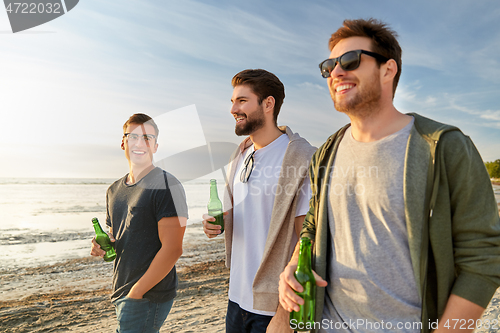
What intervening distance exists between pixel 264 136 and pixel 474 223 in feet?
7.00

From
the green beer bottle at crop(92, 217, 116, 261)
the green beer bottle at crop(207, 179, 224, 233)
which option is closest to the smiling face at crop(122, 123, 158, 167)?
the green beer bottle at crop(207, 179, 224, 233)

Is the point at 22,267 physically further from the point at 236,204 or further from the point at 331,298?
the point at 331,298

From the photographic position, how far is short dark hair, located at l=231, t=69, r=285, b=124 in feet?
11.3

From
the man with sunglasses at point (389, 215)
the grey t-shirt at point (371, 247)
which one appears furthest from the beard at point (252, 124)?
the grey t-shirt at point (371, 247)

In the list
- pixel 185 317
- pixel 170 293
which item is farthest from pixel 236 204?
pixel 185 317

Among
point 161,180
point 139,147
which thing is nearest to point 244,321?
point 161,180

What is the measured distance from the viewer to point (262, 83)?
136 inches

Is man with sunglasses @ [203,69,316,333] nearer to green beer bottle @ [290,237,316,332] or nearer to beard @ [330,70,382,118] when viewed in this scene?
green beer bottle @ [290,237,316,332]

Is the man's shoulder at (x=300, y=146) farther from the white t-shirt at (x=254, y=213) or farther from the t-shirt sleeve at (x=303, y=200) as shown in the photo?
the t-shirt sleeve at (x=303, y=200)

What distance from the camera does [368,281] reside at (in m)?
1.82

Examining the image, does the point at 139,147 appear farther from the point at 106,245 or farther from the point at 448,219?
the point at 448,219

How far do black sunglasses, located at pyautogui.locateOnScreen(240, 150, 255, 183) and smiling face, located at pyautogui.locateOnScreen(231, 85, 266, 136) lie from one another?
0.28 metres

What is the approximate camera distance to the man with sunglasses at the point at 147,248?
10.1ft

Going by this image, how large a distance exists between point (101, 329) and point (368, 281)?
5.29 meters
